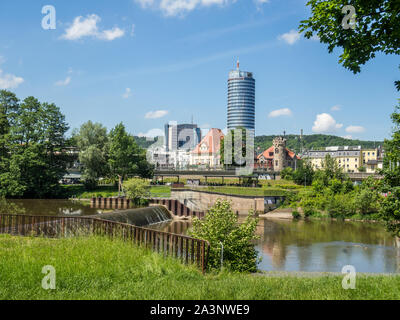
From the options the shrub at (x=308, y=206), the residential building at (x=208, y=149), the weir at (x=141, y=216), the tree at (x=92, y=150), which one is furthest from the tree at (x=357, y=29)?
the residential building at (x=208, y=149)

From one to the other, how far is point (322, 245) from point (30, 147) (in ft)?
165

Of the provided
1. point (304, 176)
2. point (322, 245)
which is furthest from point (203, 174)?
point (322, 245)

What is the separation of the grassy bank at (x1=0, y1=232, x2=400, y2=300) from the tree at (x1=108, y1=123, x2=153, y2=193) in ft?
197

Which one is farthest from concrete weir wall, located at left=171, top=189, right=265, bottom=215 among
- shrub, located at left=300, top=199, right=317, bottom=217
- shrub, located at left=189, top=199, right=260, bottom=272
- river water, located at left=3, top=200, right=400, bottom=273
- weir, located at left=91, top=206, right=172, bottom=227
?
shrub, located at left=189, top=199, right=260, bottom=272

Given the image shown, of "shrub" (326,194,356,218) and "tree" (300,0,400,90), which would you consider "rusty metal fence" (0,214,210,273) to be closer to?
"tree" (300,0,400,90)

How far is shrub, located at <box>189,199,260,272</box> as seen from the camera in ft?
44.9

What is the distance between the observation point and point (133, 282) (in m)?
8.08

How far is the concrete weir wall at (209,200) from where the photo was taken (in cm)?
5359

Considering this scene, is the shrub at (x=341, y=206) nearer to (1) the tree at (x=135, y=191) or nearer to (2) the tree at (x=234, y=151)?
(1) the tree at (x=135, y=191)

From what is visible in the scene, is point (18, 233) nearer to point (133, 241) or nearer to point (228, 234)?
point (133, 241)

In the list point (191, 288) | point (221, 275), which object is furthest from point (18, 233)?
point (191, 288)

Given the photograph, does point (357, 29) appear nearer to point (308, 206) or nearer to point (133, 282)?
point (133, 282)

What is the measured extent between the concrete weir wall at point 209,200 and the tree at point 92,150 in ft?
68.6

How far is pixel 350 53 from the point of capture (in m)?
10.1
